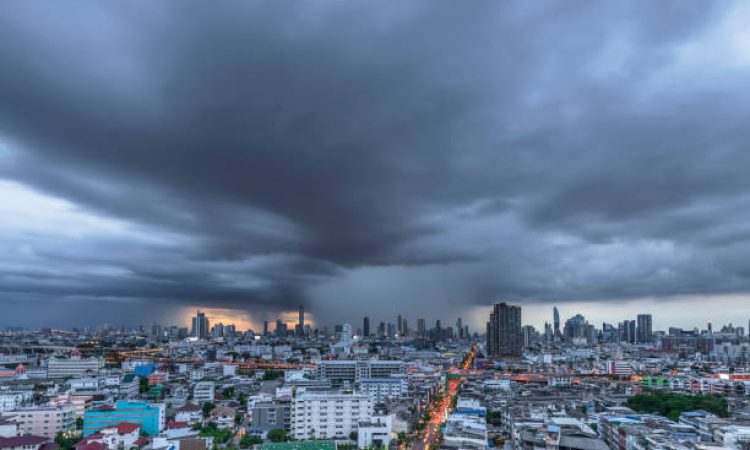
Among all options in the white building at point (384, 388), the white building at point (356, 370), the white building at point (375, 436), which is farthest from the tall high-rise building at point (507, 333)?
the white building at point (375, 436)

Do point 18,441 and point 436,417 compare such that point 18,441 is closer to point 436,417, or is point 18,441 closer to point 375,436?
point 375,436

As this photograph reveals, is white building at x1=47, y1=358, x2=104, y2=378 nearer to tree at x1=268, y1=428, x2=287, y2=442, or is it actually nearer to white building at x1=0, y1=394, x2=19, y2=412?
white building at x1=0, y1=394, x2=19, y2=412

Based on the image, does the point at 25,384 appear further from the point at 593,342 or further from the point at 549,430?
the point at 593,342

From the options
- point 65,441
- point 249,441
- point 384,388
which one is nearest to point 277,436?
point 249,441

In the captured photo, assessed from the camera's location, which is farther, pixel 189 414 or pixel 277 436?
pixel 189 414

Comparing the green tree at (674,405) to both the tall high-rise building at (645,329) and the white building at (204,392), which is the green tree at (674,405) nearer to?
the white building at (204,392)

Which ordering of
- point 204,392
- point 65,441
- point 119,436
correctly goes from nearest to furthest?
point 119,436, point 65,441, point 204,392

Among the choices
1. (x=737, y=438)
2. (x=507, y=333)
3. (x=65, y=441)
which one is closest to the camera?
(x=737, y=438)
